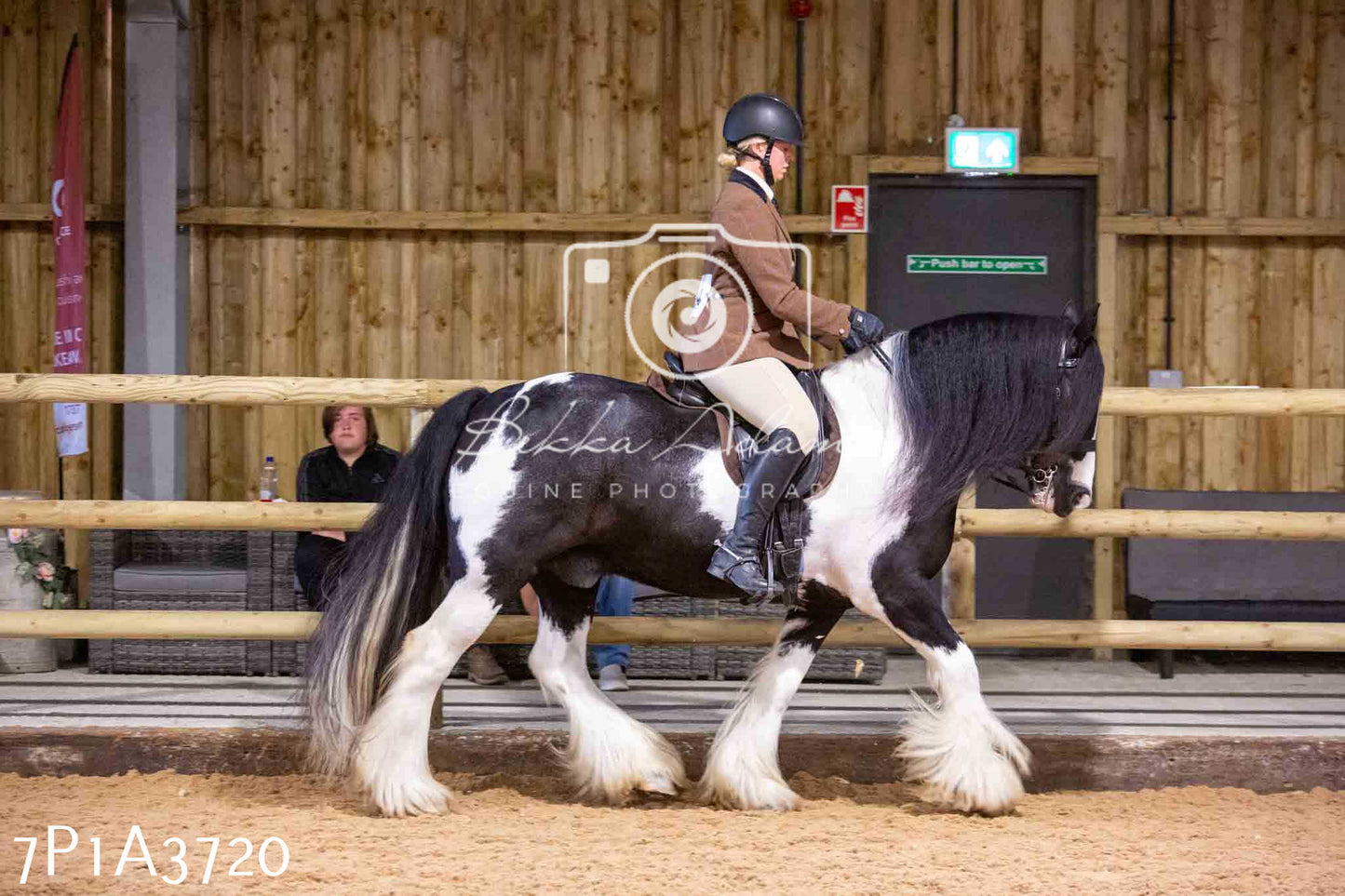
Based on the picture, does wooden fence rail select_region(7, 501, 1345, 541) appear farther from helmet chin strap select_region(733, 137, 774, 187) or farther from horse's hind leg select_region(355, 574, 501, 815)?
helmet chin strap select_region(733, 137, 774, 187)

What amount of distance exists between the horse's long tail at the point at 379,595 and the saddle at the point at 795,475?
0.85 m

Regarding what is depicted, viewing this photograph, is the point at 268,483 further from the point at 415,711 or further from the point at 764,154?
the point at 764,154

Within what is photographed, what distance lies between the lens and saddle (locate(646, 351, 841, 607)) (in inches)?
168

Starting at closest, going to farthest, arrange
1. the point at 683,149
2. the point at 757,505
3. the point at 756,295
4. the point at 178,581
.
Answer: the point at 757,505 → the point at 756,295 → the point at 178,581 → the point at 683,149

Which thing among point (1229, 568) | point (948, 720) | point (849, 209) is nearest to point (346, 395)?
point (948, 720)

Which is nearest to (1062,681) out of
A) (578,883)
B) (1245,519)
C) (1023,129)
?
(1245,519)

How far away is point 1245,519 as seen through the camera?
5012 mm

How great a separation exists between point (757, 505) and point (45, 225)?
5.12 meters

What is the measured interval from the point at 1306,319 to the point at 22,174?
22.8ft

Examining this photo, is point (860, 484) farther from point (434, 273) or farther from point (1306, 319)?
point (1306, 319)

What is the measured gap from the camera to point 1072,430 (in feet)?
14.1

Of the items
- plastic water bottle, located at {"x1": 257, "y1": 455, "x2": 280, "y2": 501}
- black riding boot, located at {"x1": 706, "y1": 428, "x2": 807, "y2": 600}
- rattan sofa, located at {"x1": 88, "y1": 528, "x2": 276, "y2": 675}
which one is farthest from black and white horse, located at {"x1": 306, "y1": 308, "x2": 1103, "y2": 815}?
plastic water bottle, located at {"x1": 257, "y1": 455, "x2": 280, "y2": 501}

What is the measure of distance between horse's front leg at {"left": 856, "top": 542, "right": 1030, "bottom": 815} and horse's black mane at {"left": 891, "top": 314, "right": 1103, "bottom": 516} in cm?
24

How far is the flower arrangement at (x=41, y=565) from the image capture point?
6.86 m
